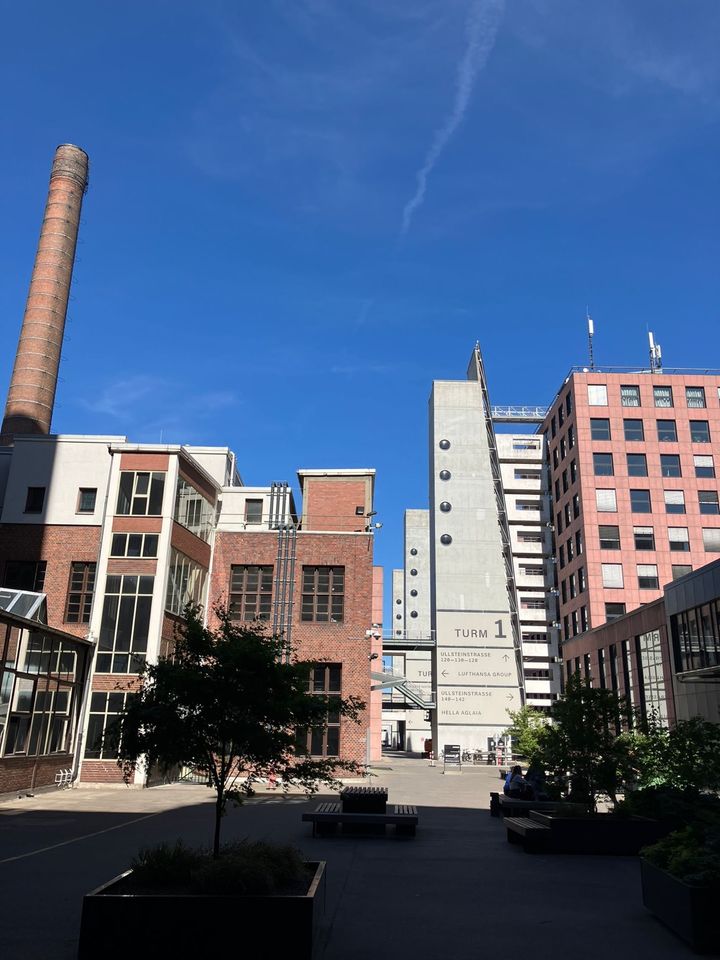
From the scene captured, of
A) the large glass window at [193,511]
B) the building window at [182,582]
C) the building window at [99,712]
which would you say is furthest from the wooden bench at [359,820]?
the large glass window at [193,511]

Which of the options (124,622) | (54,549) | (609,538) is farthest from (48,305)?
(609,538)

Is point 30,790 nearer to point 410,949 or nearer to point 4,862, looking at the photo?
point 4,862

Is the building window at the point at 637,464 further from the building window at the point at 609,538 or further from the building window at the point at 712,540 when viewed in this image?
the building window at the point at 712,540

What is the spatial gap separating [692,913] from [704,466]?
61.1m

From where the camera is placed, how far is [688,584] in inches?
1538

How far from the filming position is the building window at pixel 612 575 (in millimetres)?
60562

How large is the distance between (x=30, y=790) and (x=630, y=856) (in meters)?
18.7

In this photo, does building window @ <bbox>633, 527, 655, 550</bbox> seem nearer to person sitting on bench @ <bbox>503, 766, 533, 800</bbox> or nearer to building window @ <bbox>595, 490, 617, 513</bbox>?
building window @ <bbox>595, 490, 617, 513</bbox>

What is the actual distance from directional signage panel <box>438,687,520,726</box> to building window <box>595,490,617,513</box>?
16.7 meters

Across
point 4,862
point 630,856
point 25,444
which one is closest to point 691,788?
point 630,856

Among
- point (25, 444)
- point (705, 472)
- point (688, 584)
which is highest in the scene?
point (705, 472)

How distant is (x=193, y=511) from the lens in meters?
33.0

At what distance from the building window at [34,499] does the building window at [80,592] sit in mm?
2982

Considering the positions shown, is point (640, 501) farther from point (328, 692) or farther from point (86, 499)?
point (86, 499)
